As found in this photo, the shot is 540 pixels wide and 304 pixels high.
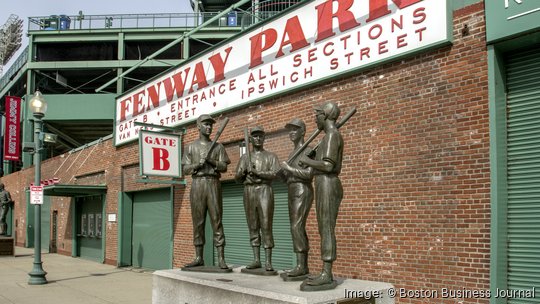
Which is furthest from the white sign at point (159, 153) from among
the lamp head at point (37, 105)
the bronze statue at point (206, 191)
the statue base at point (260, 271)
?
the statue base at point (260, 271)

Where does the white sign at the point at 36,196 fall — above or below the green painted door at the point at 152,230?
above

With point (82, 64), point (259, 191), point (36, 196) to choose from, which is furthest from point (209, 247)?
point (82, 64)

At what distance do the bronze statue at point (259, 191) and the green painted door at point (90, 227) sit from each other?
12.5m

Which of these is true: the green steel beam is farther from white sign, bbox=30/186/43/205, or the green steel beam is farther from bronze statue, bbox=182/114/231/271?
bronze statue, bbox=182/114/231/271

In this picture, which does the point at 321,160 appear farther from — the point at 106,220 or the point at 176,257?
the point at 106,220

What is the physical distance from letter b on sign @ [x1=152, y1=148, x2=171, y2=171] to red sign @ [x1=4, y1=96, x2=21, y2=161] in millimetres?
20209

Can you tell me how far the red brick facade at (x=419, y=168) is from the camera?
6.72 metres

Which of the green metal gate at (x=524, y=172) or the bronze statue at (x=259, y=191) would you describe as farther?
the bronze statue at (x=259, y=191)

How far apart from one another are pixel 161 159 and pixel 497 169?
8111mm

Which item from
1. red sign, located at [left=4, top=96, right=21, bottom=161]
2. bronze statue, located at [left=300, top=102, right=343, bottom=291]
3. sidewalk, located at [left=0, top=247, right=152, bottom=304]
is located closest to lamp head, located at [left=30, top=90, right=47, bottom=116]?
sidewalk, located at [left=0, top=247, right=152, bottom=304]

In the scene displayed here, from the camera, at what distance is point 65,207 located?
21734mm

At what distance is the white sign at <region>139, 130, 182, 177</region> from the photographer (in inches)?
470

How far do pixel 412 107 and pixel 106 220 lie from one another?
1279 centimetres

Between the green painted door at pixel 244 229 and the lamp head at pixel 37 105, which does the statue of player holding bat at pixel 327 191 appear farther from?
the lamp head at pixel 37 105
